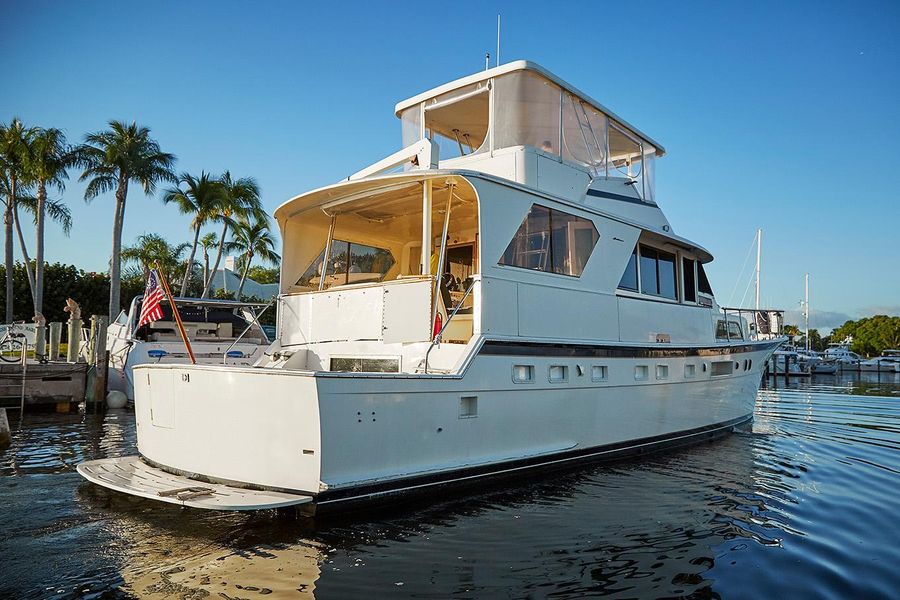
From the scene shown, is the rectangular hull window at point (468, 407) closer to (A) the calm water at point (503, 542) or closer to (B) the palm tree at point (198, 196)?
(A) the calm water at point (503, 542)

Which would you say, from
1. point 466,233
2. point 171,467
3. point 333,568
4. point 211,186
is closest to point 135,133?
point 211,186

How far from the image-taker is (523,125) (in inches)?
334

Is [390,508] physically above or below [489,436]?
below

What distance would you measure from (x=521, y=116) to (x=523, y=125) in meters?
0.13

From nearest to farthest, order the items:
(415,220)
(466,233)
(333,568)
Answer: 1. (333,568)
2. (415,220)
3. (466,233)

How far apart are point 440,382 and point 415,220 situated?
333cm

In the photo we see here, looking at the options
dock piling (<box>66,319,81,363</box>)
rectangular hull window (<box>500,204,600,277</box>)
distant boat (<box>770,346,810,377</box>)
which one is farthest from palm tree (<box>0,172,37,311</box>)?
distant boat (<box>770,346,810,377</box>)

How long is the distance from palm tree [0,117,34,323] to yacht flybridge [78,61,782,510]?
25620 mm

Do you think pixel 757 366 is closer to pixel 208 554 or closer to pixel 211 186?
pixel 208 554

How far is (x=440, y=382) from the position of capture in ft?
19.9

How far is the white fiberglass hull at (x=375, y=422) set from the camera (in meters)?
5.34

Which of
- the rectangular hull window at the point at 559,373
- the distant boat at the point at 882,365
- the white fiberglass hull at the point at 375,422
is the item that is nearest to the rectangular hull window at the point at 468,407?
the white fiberglass hull at the point at 375,422

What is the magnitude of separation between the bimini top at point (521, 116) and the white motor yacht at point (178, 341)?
6.35m

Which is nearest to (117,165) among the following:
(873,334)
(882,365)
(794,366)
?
(794,366)
